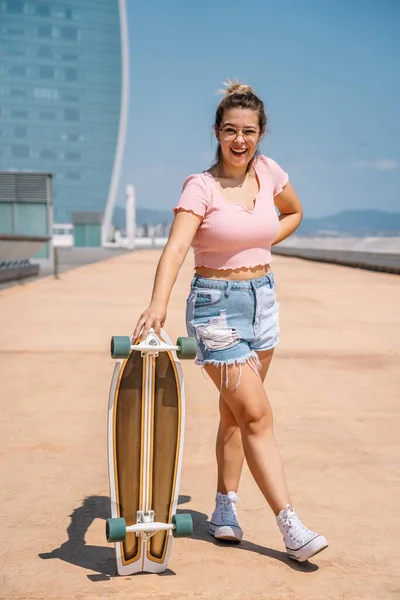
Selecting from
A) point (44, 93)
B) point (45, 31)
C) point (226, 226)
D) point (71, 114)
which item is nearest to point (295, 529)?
point (226, 226)

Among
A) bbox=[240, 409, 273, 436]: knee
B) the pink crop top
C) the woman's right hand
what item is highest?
the pink crop top

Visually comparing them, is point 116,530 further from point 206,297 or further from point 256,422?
point 206,297

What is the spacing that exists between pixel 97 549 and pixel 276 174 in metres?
1.65

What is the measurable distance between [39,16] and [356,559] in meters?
202

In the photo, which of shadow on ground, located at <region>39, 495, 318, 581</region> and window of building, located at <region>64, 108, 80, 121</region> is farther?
window of building, located at <region>64, 108, 80, 121</region>

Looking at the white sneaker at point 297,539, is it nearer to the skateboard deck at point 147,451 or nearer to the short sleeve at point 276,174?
the skateboard deck at point 147,451

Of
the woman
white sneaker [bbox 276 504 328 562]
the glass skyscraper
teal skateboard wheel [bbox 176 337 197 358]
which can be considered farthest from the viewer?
the glass skyscraper

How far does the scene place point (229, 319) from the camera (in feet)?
11.9

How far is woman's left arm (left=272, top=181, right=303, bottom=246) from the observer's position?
399 centimetres

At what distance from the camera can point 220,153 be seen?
12.4 ft

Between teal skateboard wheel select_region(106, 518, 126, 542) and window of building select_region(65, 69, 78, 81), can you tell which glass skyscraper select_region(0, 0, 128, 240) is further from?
teal skateboard wheel select_region(106, 518, 126, 542)

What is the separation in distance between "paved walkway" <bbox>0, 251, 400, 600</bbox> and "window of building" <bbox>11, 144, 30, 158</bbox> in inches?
7568

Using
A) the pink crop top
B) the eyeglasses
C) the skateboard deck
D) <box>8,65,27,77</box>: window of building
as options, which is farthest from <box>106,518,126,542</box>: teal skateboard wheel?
<box>8,65,27,77</box>: window of building

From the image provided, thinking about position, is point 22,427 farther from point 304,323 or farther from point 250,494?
point 304,323
